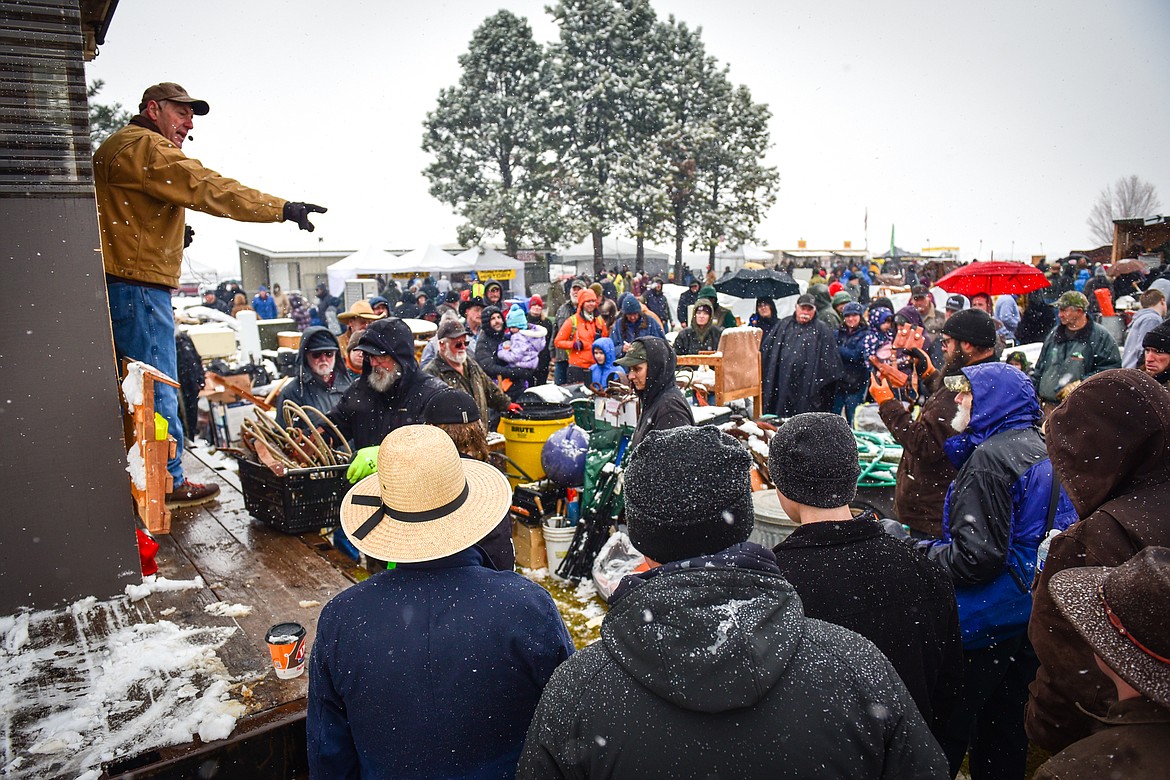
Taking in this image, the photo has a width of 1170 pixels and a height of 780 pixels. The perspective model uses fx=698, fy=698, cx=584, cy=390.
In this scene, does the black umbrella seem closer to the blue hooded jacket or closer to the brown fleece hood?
the blue hooded jacket

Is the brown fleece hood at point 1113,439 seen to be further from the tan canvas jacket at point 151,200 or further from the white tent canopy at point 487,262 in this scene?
the white tent canopy at point 487,262

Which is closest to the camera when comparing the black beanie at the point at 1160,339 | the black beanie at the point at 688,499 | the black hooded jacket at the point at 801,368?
the black beanie at the point at 688,499

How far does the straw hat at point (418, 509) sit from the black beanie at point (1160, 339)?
5184 mm

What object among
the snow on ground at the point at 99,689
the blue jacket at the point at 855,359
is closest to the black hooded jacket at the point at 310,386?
the snow on ground at the point at 99,689

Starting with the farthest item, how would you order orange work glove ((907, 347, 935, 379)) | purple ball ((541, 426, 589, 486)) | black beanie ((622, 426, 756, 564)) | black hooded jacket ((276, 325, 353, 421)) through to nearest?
orange work glove ((907, 347, 935, 379)), black hooded jacket ((276, 325, 353, 421)), purple ball ((541, 426, 589, 486)), black beanie ((622, 426, 756, 564))

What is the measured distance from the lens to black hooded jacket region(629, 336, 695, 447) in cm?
454

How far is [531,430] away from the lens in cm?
701

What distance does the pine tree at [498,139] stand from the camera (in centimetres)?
2922

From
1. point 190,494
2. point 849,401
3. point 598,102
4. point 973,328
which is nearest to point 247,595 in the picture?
point 190,494

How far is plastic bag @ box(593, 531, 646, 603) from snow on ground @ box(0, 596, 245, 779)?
2463mm

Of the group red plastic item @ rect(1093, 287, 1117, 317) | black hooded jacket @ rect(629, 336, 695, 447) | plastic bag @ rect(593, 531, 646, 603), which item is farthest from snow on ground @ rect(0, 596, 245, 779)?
red plastic item @ rect(1093, 287, 1117, 317)

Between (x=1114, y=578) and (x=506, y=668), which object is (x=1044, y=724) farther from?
(x=506, y=668)

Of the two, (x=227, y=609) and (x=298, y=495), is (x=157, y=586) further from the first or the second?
(x=298, y=495)

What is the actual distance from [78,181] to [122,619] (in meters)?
1.94
